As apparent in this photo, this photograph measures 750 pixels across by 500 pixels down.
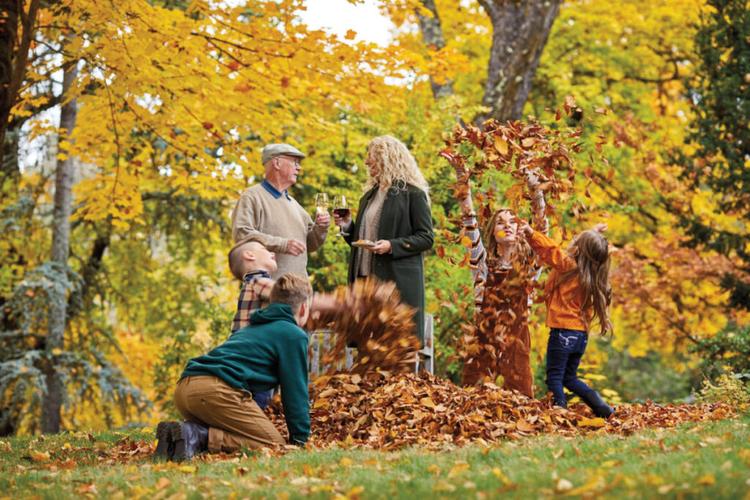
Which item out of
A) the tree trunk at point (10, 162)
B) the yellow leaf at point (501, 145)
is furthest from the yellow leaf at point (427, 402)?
the tree trunk at point (10, 162)

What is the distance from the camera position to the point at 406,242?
23.3 feet

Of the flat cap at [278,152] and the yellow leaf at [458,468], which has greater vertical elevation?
the flat cap at [278,152]

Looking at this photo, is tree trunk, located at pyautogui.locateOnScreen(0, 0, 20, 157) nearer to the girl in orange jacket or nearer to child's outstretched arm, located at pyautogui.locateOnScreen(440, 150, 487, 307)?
child's outstretched arm, located at pyautogui.locateOnScreen(440, 150, 487, 307)

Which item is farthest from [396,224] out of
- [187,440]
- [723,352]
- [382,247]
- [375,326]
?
[723,352]

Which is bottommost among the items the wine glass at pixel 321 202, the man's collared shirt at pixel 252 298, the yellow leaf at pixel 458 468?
the yellow leaf at pixel 458 468

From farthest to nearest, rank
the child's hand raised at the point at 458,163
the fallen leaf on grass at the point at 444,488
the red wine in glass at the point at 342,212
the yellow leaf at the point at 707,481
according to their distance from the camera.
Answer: the child's hand raised at the point at 458,163 < the red wine in glass at the point at 342,212 < the fallen leaf on grass at the point at 444,488 < the yellow leaf at the point at 707,481

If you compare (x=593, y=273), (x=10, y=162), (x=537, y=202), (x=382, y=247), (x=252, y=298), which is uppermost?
(x=10, y=162)

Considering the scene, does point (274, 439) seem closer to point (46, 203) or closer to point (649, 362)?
point (46, 203)

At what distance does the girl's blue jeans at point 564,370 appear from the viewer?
692cm

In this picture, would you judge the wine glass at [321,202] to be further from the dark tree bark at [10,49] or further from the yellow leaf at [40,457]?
the yellow leaf at [40,457]

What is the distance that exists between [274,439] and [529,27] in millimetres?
8982

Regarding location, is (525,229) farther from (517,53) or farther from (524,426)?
(517,53)

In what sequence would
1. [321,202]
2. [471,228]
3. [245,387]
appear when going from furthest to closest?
1. [471,228]
2. [321,202]
3. [245,387]

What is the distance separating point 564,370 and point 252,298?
2.41m
